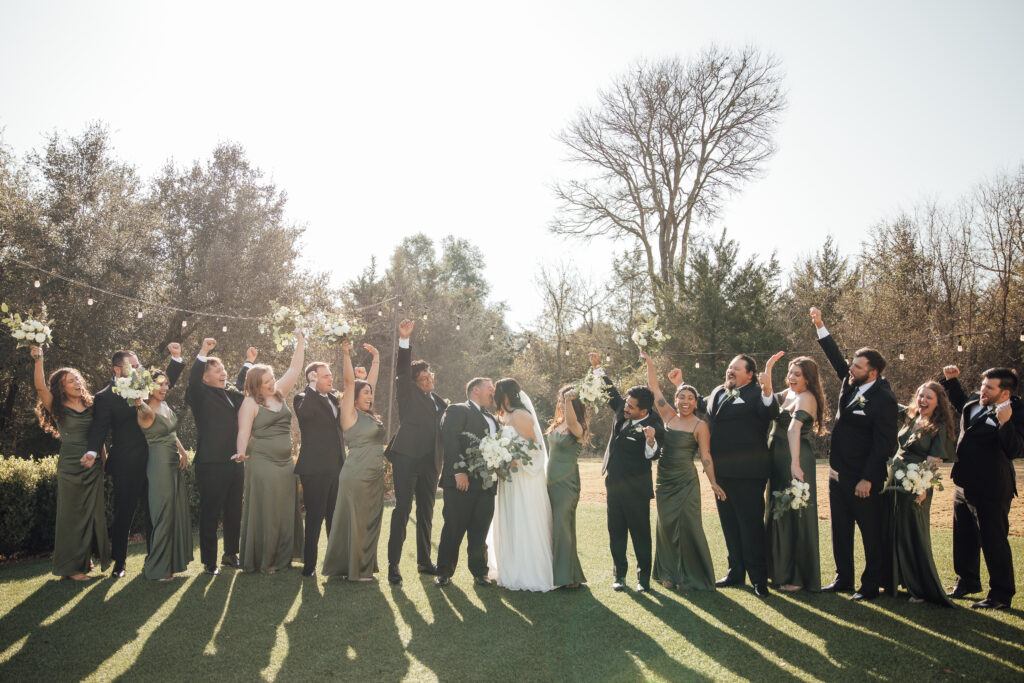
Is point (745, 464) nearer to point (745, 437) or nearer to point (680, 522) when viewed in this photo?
point (745, 437)

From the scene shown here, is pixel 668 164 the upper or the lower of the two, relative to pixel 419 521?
upper

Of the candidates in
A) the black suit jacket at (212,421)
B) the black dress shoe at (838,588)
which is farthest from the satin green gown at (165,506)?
the black dress shoe at (838,588)

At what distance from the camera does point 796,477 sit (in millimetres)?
6531

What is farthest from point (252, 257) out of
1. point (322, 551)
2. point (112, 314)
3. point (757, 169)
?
point (757, 169)

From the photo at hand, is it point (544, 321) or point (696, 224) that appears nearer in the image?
point (696, 224)

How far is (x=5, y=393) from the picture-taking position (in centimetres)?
1662

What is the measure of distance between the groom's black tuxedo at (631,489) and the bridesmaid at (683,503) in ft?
0.63

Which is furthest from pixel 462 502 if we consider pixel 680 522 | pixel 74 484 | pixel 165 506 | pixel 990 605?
pixel 990 605

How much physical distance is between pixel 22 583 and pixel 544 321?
33.9 m

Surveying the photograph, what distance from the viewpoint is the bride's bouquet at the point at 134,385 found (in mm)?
6668

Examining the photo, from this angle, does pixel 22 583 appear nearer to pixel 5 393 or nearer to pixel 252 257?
pixel 5 393

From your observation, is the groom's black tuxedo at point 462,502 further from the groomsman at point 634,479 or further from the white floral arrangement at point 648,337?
the white floral arrangement at point 648,337

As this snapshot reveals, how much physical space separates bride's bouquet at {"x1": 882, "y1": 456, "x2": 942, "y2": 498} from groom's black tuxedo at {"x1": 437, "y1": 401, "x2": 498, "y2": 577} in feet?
12.7

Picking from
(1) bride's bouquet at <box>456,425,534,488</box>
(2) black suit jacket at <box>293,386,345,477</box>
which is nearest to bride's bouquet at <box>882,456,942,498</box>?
(1) bride's bouquet at <box>456,425,534,488</box>
